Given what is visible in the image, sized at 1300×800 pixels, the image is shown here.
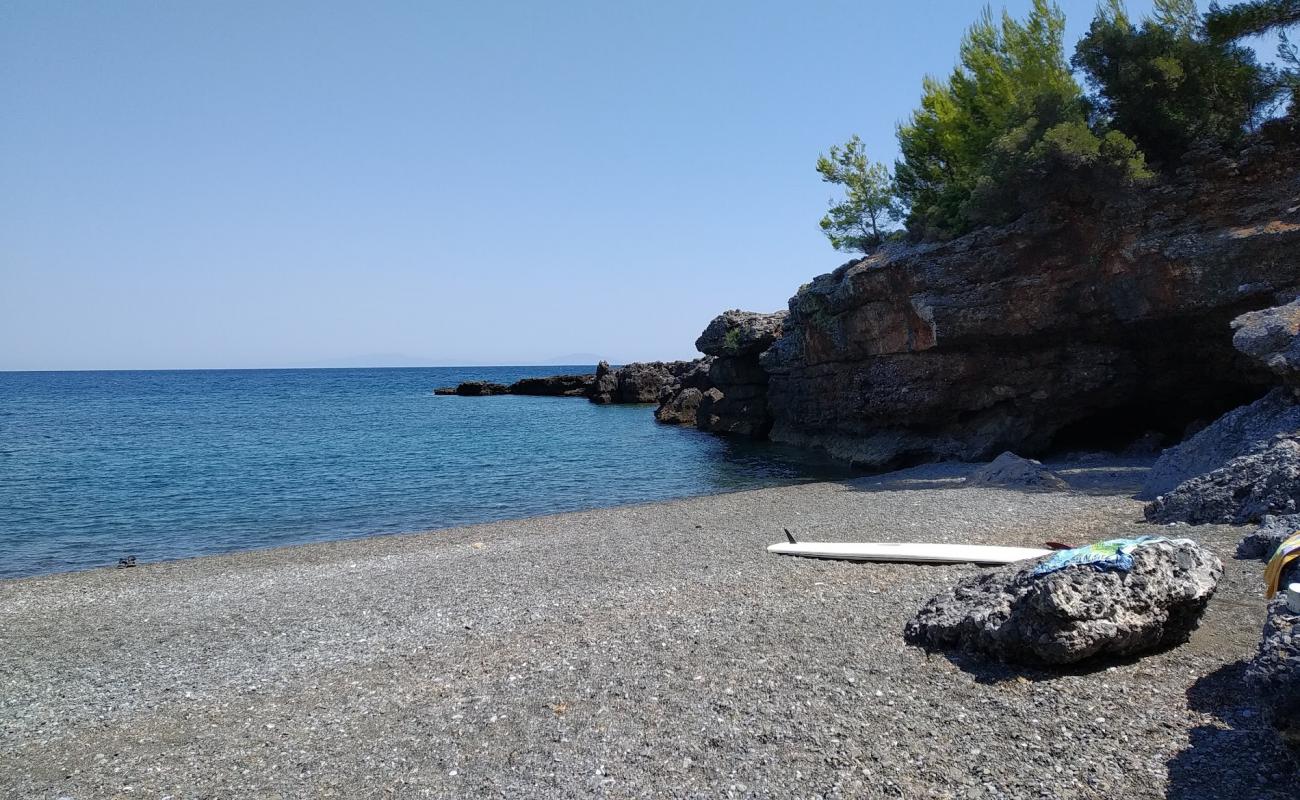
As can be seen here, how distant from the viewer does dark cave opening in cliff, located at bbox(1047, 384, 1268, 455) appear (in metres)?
23.5

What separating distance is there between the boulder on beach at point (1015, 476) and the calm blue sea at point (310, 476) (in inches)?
270

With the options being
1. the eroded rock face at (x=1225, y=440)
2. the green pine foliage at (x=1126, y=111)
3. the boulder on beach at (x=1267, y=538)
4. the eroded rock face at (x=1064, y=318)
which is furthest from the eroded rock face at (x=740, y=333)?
the boulder on beach at (x=1267, y=538)

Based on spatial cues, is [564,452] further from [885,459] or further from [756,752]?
[756,752]

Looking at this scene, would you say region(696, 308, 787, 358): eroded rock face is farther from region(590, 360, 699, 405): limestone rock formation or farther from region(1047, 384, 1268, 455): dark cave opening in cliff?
region(590, 360, 699, 405): limestone rock formation

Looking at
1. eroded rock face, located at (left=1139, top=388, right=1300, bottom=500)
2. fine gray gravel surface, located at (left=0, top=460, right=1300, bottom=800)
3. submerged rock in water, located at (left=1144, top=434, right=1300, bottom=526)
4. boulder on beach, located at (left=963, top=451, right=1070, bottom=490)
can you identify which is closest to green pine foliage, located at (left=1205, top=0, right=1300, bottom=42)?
eroded rock face, located at (left=1139, top=388, right=1300, bottom=500)

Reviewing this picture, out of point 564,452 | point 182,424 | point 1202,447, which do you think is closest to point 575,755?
point 1202,447

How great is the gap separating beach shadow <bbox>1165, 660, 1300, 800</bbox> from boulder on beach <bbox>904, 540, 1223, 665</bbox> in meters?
0.78

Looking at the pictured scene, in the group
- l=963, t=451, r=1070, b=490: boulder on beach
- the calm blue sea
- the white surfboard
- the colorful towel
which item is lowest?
the calm blue sea

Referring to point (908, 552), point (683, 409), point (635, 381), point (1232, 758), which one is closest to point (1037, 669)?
point (1232, 758)

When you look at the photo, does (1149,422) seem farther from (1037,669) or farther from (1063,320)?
(1037,669)

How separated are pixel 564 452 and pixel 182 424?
3368 centimetres

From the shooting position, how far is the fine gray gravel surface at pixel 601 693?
5.61 m

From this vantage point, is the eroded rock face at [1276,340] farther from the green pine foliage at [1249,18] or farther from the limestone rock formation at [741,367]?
the limestone rock formation at [741,367]

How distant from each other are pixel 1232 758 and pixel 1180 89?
23998 mm
